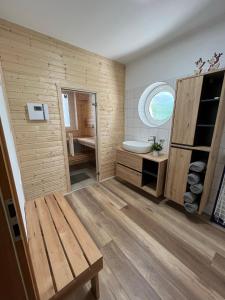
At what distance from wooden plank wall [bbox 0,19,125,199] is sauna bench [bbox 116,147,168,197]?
27.0 inches

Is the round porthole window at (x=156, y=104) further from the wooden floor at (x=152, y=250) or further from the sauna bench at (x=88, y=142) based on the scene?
the wooden floor at (x=152, y=250)

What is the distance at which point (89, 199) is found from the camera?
7.91 ft

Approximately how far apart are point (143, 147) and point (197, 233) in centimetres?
139

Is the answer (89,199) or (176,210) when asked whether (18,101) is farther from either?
(176,210)

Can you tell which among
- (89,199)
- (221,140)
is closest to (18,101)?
(89,199)

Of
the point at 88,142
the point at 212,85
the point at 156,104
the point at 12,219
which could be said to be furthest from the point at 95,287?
the point at 156,104

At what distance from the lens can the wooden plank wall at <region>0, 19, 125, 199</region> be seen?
5.65ft

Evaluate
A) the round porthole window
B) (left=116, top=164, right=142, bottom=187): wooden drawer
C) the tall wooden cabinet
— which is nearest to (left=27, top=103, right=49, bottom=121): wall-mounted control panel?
(left=116, top=164, right=142, bottom=187): wooden drawer

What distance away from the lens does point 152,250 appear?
1.49m

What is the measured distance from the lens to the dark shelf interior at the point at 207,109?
169cm

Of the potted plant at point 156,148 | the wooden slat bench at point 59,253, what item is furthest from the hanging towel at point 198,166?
the wooden slat bench at point 59,253

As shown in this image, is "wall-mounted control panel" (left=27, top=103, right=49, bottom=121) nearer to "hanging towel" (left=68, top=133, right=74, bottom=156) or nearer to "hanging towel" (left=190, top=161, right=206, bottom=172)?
"hanging towel" (left=68, top=133, right=74, bottom=156)

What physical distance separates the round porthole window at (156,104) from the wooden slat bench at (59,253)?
2153 millimetres

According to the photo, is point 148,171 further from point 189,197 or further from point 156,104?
point 156,104
